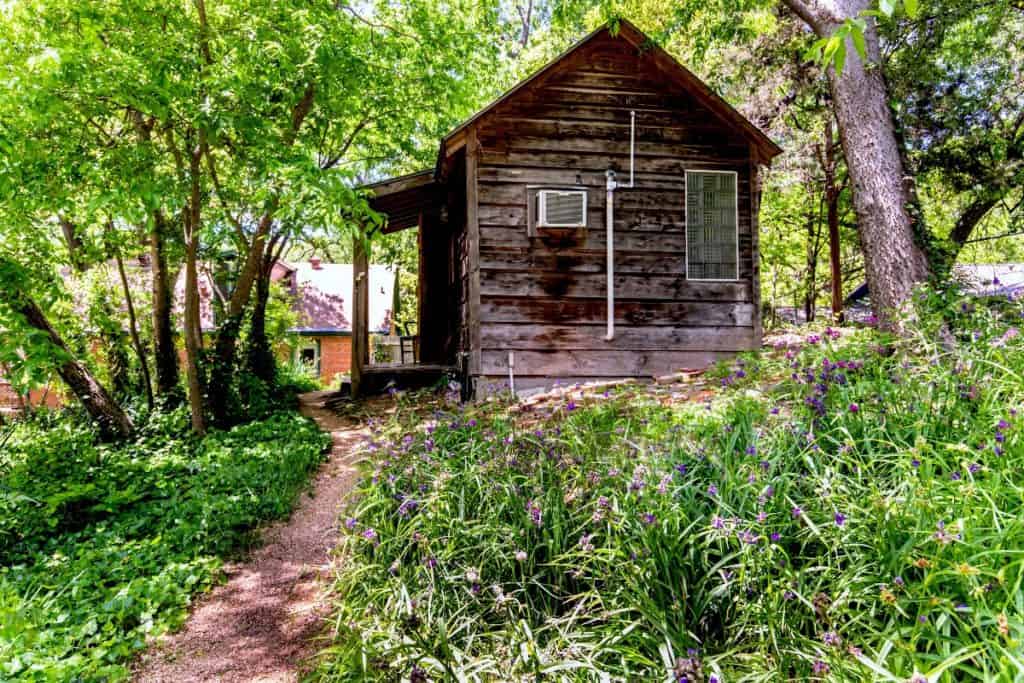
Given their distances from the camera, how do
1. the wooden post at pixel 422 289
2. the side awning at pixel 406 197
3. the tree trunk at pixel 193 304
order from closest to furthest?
the tree trunk at pixel 193 304, the side awning at pixel 406 197, the wooden post at pixel 422 289

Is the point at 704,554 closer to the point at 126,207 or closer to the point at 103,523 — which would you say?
the point at 103,523

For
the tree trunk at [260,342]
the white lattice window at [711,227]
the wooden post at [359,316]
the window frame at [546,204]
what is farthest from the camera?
the tree trunk at [260,342]

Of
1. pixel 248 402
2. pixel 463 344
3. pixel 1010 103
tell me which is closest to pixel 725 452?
pixel 463 344

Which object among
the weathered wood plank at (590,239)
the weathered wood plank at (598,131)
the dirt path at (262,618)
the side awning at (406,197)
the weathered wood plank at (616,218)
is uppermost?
the weathered wood plank at (598,131)

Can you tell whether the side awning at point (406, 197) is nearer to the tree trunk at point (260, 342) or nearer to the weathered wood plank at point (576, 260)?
the weathered wood plank at point (576, 260)

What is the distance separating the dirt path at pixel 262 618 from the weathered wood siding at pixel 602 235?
4050 mm

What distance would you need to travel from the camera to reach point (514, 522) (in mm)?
3367

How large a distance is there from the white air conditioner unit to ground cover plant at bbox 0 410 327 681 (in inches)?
165

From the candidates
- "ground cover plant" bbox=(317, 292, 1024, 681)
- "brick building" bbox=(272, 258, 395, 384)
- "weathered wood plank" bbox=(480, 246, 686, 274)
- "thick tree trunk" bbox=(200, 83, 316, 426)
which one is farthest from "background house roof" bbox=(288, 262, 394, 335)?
"ground cover plant" bbox=(317, 292, 1024, 681)

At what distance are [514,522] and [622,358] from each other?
6.07 meters

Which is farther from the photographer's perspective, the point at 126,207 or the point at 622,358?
the point at 622,358

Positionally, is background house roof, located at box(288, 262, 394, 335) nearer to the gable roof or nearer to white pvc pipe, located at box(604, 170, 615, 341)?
the gable roof

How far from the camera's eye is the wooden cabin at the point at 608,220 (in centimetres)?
893

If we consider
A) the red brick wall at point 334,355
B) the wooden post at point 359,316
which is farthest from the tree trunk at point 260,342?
the red brick wall at point 334,355
